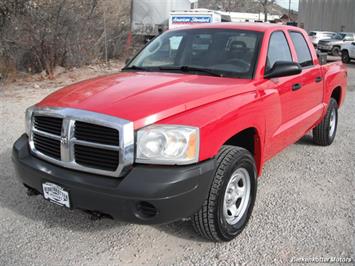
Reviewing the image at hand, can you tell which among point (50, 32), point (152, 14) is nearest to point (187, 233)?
point (50, 32)

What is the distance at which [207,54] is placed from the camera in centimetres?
406

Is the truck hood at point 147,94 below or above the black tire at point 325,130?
above

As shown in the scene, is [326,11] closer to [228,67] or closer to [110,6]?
[110,6]

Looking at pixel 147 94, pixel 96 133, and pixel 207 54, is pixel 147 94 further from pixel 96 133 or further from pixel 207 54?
pixel 207 54

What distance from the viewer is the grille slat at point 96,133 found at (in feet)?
9.02

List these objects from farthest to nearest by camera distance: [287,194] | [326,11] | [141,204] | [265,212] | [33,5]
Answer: [326,11] < [33,5] < [287,194] < [265,212] < [141,204]

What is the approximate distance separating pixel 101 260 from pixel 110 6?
1496cm

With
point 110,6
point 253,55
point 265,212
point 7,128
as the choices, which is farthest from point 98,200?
point 110,6

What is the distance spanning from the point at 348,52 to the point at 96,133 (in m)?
21.0

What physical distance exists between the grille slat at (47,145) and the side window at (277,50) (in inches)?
83.2

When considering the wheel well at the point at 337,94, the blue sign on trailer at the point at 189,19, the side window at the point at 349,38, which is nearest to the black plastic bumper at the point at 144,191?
the wheel well at the point at 337,94

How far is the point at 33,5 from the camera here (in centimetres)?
1212

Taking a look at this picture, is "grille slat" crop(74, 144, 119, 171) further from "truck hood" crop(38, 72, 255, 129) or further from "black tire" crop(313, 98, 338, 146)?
"black tire" crop(313, 98, 338, 146)

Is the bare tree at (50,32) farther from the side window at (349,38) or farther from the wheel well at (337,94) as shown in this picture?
the side window at (349,38)
